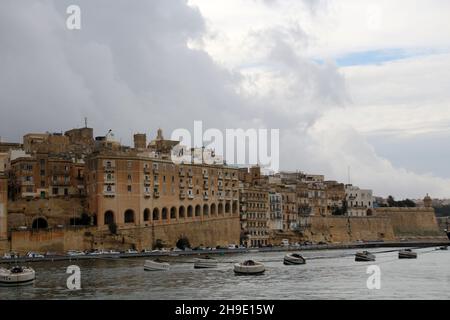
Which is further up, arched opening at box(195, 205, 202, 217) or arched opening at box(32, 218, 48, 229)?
arched opening at box(195, 205, 202, 217)

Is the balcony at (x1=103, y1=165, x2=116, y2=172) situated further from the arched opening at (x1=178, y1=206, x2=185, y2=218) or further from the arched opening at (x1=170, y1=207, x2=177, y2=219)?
the arched opening at (x1=178, y1=206, x2=185, y2=218)

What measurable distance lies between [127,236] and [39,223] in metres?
10.4

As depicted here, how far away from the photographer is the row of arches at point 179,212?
103188mm

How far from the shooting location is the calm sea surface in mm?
52688

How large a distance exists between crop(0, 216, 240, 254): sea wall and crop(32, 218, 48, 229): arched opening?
4.08 meters

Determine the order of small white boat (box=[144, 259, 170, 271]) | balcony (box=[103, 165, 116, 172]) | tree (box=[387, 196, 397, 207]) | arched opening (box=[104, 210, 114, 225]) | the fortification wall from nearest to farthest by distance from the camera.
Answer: small white boat (box=[144, 259, 170, 271]) → the fortification wall → balcony (box=[103, 165, 116, 172]) → arched opening (box=[104, 210, 114, 225]) → tree (box=[387, 196, 397, 207])

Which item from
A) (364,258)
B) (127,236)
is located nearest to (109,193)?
(127,236)

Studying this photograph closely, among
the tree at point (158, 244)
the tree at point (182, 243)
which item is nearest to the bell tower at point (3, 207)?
the tree at point (158, 244)

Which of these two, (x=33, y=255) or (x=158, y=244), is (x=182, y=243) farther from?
(x=33, y=255)

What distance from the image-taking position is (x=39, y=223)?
3890 inches

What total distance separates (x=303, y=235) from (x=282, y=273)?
64313 millimetres

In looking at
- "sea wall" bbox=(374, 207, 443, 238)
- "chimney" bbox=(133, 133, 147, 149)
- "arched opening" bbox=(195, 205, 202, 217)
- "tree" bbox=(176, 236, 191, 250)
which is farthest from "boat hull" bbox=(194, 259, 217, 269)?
"sea wall" bbox=(374, 207, 443, 238)
